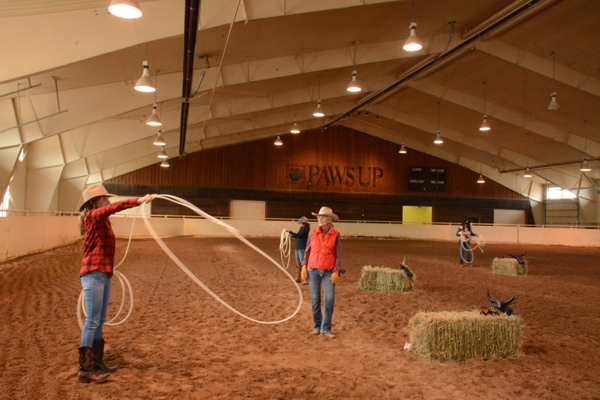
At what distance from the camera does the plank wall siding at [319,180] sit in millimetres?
30141

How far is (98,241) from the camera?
3965 mm

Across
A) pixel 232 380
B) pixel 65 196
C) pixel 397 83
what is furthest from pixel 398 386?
pixel 65 196

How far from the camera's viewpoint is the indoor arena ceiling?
964 centimetres

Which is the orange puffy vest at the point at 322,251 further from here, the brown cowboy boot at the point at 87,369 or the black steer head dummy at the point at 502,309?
the brown cowboy boot at the point at 87,369

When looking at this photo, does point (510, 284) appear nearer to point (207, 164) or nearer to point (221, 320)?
point (221, 320)

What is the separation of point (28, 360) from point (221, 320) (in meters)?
2.41

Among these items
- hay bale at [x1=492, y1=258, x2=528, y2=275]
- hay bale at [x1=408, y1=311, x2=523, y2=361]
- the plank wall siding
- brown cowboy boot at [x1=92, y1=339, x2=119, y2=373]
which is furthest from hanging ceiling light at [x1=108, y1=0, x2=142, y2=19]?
the plank wall siding

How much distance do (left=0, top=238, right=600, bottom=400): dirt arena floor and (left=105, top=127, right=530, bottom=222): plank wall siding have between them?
68.0 feet

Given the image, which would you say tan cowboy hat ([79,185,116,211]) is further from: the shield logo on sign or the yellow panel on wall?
the yellow panel on wall

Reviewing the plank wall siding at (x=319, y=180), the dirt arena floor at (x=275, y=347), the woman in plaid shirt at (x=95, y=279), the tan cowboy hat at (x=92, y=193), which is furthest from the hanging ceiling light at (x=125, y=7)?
the plank wall siding at (x=319, y=180)

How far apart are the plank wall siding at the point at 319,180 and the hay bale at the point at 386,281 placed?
22.5 metres

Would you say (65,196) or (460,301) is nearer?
(460,301)

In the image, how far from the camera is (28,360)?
4.28 metres

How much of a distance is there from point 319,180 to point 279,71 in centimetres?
1709
